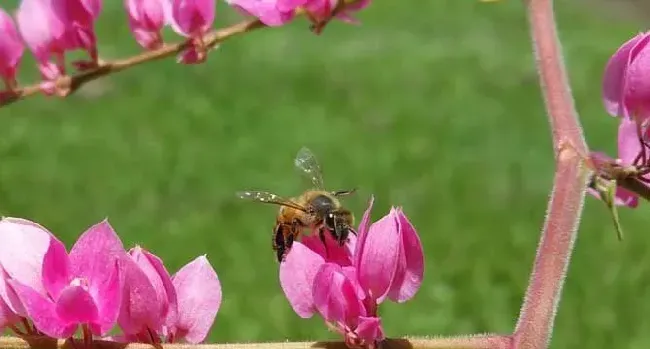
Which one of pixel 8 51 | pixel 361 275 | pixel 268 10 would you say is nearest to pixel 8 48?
pixel 8 51

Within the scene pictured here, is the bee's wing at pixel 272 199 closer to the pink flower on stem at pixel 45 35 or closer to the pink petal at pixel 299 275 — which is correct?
the pink flower on stem at pixel 45 35

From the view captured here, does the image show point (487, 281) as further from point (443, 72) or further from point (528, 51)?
point (528, 51)

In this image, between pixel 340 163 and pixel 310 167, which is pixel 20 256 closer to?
pixel 310 167

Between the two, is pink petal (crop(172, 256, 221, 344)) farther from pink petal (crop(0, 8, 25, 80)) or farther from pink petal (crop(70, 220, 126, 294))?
pink petal (crop(0, 8, 25, 80))

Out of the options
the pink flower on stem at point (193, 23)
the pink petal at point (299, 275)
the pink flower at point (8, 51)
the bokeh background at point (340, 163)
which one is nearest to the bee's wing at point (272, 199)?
the pink flower on stem at point (193, 23)

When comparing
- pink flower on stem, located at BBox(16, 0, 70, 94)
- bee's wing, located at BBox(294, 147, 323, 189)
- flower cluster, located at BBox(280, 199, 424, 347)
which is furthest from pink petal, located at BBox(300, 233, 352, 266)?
bee's wing, located at BBox(294, 147, 323, 189)

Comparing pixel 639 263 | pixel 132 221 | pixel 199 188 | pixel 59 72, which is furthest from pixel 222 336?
pixel 59 72
